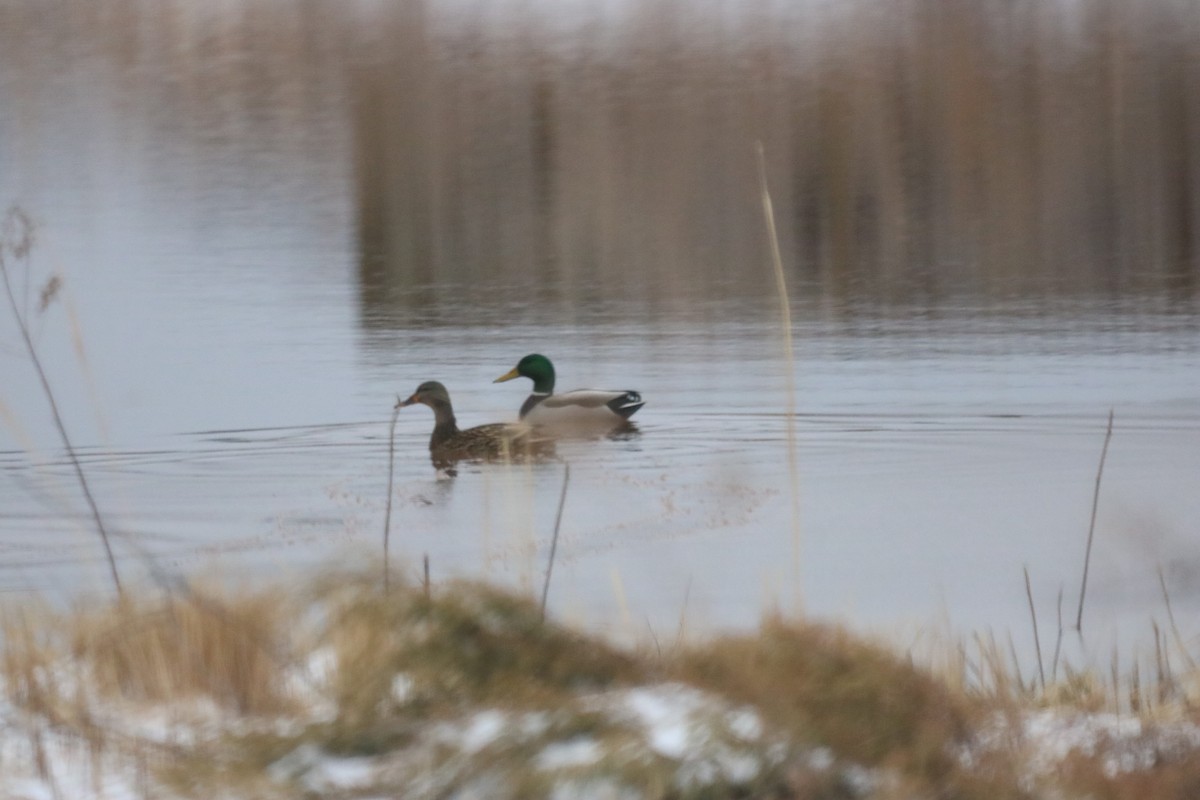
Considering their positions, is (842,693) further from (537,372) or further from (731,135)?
(731,135)

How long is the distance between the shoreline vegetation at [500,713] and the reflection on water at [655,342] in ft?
1.20

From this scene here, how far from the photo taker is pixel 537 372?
10398 mm

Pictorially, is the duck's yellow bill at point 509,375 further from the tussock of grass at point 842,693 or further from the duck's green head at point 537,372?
the tussock of grass at point 842,693

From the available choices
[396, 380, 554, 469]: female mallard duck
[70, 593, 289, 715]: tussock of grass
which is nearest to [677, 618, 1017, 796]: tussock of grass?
[70, 593, 289, 715]: tussock of grass

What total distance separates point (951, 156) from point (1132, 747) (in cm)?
2335

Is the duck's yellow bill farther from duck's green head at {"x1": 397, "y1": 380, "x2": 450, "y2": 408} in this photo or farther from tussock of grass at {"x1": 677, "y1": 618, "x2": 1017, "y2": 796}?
tussock of grass at {"x1": 677, "y1": 618, "x2": 1017, "y2": 796}

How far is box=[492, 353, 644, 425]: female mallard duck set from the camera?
965 cm

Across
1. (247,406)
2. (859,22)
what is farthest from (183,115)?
(247,406)

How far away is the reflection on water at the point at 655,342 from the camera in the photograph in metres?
6.61

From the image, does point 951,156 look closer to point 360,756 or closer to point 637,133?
point 637,133

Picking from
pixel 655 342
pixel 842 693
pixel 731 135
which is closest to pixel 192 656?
pixel 842 693

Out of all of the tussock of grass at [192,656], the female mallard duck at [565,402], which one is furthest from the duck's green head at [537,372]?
the tussock of grass at [192,656]

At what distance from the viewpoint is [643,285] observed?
14.7 m

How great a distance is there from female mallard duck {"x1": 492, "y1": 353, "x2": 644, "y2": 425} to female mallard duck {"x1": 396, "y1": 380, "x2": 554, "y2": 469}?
0.32 meters
